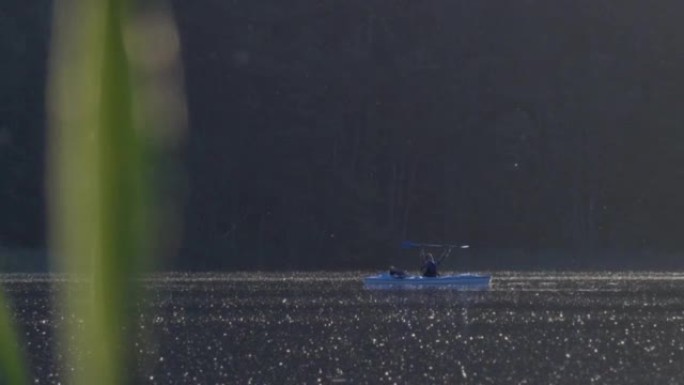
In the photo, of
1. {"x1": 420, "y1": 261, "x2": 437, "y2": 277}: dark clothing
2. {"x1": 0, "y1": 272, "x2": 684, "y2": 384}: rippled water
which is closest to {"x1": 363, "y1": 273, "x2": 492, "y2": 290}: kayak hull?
{"x1": 420, "y1": 261, "x2": 437, "y2": 277}: dark clothing

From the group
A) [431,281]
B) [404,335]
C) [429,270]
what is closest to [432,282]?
[431,281]

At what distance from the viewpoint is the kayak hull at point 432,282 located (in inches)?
2173

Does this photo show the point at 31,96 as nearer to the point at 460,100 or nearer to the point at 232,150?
the point at 232,150

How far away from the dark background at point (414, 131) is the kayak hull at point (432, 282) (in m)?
28.9

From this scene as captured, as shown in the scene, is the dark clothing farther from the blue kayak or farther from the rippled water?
the rippled water

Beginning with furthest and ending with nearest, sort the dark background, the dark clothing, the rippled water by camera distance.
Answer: the dark background → the dark clothing → the rippled water

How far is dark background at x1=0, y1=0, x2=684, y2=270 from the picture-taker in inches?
3529

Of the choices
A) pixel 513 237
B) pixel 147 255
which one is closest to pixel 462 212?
pixel 513 237

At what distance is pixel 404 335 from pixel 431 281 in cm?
1982

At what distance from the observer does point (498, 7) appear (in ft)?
327

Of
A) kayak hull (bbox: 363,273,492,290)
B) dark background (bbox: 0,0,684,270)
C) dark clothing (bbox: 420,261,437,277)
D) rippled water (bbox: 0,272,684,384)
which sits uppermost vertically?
dark background (bbox: 0,0,684,270)

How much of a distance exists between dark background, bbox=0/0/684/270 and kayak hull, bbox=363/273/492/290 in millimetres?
28948

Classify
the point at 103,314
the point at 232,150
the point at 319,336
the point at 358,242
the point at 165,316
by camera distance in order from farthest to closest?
the point at 232,150, the point at 358,242, the point at 165,316, the point at 319,336, the point at 103,314

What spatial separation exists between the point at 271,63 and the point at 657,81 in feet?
75.8
